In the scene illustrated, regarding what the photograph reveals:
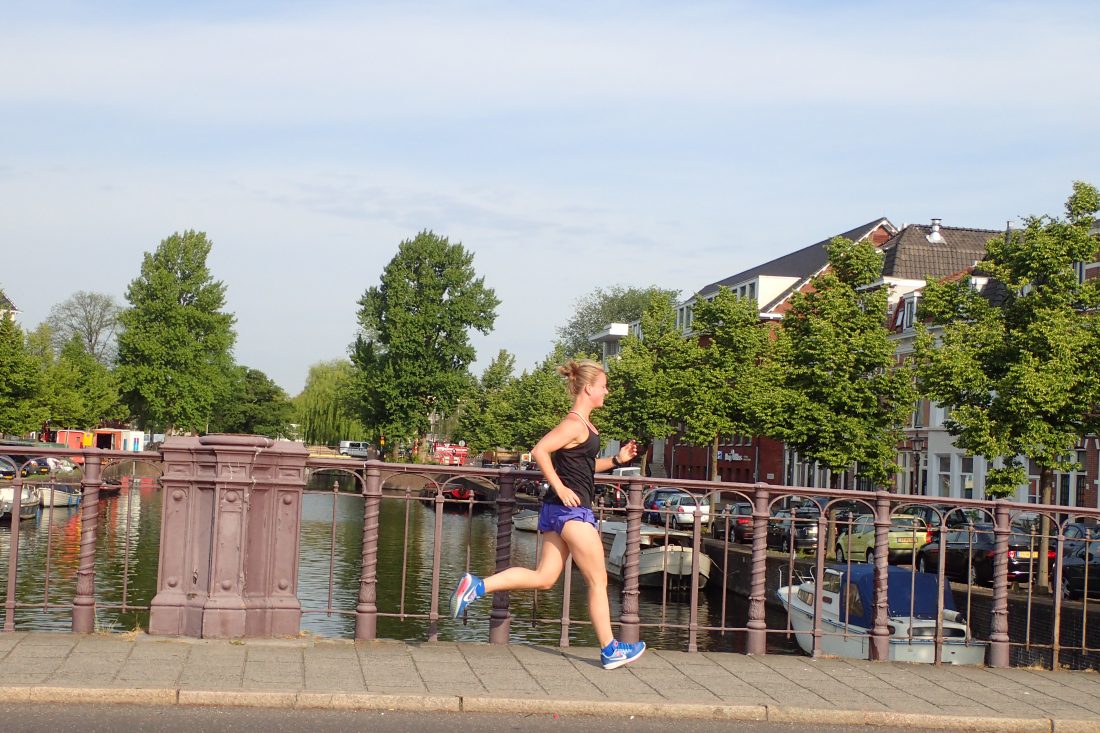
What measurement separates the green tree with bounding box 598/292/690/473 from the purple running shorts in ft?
175

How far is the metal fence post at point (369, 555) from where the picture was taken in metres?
9.85

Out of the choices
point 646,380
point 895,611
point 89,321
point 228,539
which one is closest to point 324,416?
point 89,321

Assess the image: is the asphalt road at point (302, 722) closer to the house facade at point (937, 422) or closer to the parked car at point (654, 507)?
the parked car at point (654, 507)

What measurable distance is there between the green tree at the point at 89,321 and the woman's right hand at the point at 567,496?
354 ft

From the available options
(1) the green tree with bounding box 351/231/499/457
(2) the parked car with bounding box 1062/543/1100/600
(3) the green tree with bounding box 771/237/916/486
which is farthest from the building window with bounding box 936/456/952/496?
(1) the green tree with bounding box 351/231/499/457

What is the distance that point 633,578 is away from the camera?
32.9 ft

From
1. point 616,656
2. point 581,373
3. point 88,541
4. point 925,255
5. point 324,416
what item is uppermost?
point 925,255

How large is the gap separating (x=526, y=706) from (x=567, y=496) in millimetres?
1427

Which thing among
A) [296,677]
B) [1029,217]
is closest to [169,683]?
[296,677]

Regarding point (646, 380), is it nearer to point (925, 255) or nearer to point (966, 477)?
point (925, 255)

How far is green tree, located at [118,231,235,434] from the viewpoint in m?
87.0

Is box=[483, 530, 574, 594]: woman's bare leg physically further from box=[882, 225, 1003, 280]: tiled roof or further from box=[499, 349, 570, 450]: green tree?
box=[499, 349, 570, 450]: green tree

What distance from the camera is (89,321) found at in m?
112

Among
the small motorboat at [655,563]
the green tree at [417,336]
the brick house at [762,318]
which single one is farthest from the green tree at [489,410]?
the small motorboat at [655,563]
